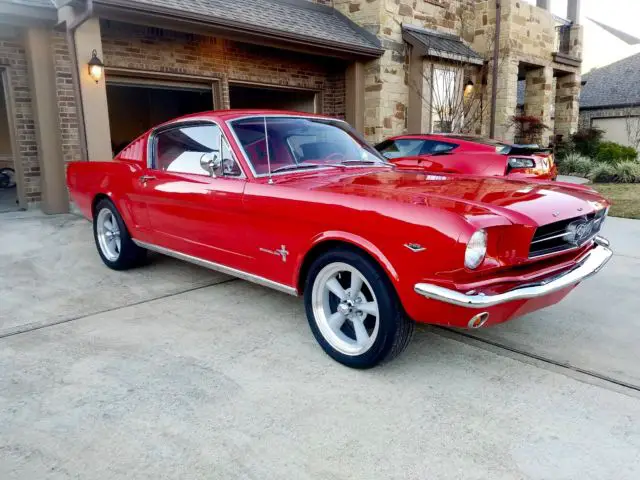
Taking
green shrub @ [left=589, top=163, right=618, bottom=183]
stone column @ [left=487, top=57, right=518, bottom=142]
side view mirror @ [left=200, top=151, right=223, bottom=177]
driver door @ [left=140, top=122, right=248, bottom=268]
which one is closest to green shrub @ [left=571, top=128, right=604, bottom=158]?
green shrub @ [left=589, top=163, right=618, bottom=183]

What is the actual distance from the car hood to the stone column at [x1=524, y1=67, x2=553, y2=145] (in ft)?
44.4

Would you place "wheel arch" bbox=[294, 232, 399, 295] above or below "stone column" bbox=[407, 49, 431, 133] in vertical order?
below

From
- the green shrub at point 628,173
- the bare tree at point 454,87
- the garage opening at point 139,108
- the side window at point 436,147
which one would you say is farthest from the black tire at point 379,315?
the garage opening at point 139,108

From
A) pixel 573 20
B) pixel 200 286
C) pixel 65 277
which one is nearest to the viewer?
pixel 200 286

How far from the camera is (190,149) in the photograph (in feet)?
13.0

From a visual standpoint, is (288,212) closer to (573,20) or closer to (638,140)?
(573,20)

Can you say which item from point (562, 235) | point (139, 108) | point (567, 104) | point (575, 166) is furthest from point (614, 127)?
point (562, 235)

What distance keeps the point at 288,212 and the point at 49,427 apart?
164 cm

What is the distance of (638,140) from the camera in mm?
23359

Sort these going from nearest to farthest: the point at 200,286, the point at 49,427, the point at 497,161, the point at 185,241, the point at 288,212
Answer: the point at 49,427, the point at 288,212, the point at 185,241, the point at 200,286, the point at 497,161

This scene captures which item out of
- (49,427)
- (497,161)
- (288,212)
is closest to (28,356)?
(49,427)

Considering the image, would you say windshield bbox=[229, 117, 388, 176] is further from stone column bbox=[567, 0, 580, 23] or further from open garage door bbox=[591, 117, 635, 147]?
open garage door bbox=[591, 117, 635, 147]

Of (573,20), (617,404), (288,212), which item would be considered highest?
(573,20)

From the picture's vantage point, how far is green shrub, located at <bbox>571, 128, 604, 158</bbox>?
16.5m
